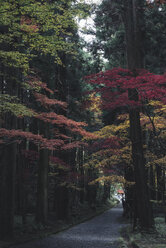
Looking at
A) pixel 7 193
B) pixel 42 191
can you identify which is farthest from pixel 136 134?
pixel 42 191

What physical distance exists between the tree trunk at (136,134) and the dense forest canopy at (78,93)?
4cm

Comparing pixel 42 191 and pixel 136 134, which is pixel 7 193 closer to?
pixel 42 191

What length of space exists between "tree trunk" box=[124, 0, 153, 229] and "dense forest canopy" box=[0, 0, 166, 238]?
4 centimetres

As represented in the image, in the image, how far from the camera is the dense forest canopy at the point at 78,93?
8.25m

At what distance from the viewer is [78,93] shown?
20406 mm

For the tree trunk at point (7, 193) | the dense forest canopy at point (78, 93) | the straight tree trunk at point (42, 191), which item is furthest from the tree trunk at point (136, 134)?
the straight tree trunk at point (42, 191)

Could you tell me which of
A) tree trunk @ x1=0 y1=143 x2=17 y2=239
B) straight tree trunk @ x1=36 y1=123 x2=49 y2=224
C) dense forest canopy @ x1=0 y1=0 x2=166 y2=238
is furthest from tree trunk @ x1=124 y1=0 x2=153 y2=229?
straight tree trunk @ x1=36 y1=123 x2=49 y2=224

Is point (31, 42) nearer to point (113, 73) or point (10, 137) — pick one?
point (113, 73)

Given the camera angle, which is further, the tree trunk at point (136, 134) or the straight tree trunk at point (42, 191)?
the straight tree trunk at point (42, 191)

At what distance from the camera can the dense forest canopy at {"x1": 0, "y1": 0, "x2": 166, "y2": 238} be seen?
8.25 metres

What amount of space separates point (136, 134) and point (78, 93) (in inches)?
388

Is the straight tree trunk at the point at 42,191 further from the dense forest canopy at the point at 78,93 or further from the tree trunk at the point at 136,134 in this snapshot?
the tree trunk at the point at 136,134

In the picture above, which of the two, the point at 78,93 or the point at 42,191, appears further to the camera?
the point at 78,93

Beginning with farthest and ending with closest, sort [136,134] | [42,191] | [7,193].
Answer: [42,191] < [136,134] < [7,193]
